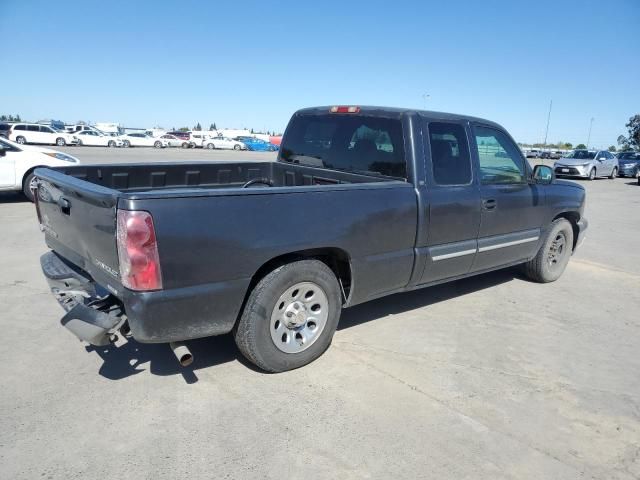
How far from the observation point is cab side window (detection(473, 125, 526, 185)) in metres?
4.62

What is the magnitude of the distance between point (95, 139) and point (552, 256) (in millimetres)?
41286

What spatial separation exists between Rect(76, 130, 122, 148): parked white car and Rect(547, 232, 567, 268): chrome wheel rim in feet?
133

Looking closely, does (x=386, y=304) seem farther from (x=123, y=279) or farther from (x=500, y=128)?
(x=123, y=279)

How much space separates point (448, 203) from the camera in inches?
163

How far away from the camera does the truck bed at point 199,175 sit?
4324mm

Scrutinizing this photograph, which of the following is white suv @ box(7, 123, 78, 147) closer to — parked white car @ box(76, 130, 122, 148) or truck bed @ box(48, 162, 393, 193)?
parked white car @ box(76, 130, 122, 148)

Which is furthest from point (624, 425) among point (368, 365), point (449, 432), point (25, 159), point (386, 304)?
point (25, 159)

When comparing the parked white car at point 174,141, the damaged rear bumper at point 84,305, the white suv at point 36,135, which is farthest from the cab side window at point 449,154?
the parked white car at point 174,141

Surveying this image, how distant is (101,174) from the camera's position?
436 centimetres

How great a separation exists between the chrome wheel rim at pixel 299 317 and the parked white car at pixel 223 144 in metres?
48.5

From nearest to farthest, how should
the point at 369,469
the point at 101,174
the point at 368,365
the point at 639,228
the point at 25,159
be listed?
the point at 369,469 → the point at 368,365 → the point at 101,174 → the point at 25,159 → the point at 639,228

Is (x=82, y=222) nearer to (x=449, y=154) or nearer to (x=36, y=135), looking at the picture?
(x=449, y=154)

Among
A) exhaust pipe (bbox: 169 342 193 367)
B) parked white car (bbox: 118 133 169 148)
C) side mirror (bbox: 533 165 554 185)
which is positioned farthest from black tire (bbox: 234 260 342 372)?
→ parked white car (bbox: 118 133 169 148)

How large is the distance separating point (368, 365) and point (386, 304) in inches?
53.7
